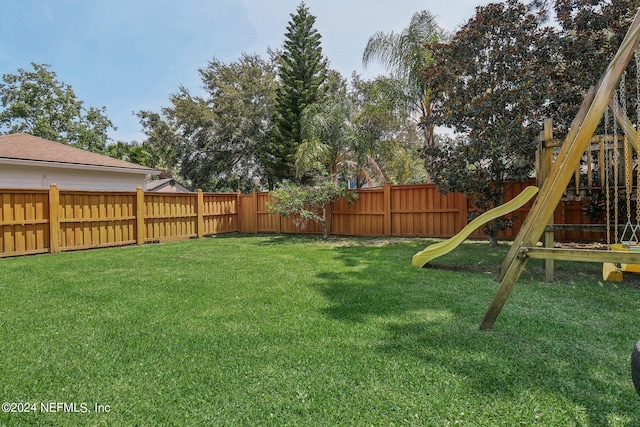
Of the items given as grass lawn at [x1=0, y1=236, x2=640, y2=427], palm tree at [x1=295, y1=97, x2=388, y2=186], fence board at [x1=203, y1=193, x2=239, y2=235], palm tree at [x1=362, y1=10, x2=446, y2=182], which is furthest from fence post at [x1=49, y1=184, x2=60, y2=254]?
palm tree at [x1=362, y1=10, x2=446, y2=182]

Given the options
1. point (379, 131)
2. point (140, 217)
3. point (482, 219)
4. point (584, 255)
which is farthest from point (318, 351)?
point (379, 131)

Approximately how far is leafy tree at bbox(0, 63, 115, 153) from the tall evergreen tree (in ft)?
50.0

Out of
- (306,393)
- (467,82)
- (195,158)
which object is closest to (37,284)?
(306,393)

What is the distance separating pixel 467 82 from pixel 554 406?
6075 millimetres

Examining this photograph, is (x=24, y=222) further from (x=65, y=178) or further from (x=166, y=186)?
(x=166, y=186)

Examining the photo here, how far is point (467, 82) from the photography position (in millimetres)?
6312

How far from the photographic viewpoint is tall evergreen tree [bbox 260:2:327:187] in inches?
581

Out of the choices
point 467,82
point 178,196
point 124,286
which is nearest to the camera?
point 124,286

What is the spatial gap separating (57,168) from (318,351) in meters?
11.2

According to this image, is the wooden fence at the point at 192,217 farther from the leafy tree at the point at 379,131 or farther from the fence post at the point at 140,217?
the leafy tree at the point at 379,131

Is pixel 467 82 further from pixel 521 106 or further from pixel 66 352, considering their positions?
pixel 66 352

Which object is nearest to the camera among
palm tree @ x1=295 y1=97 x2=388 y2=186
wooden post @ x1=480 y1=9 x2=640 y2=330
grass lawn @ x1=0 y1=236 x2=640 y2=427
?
grass lawn @ x1=0 y1=236 x2=640 y2=427

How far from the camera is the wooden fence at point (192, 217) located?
7.11 m

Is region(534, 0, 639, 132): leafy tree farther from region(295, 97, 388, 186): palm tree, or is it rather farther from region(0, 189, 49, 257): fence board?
region(0, 189, 49, 257): fence board
